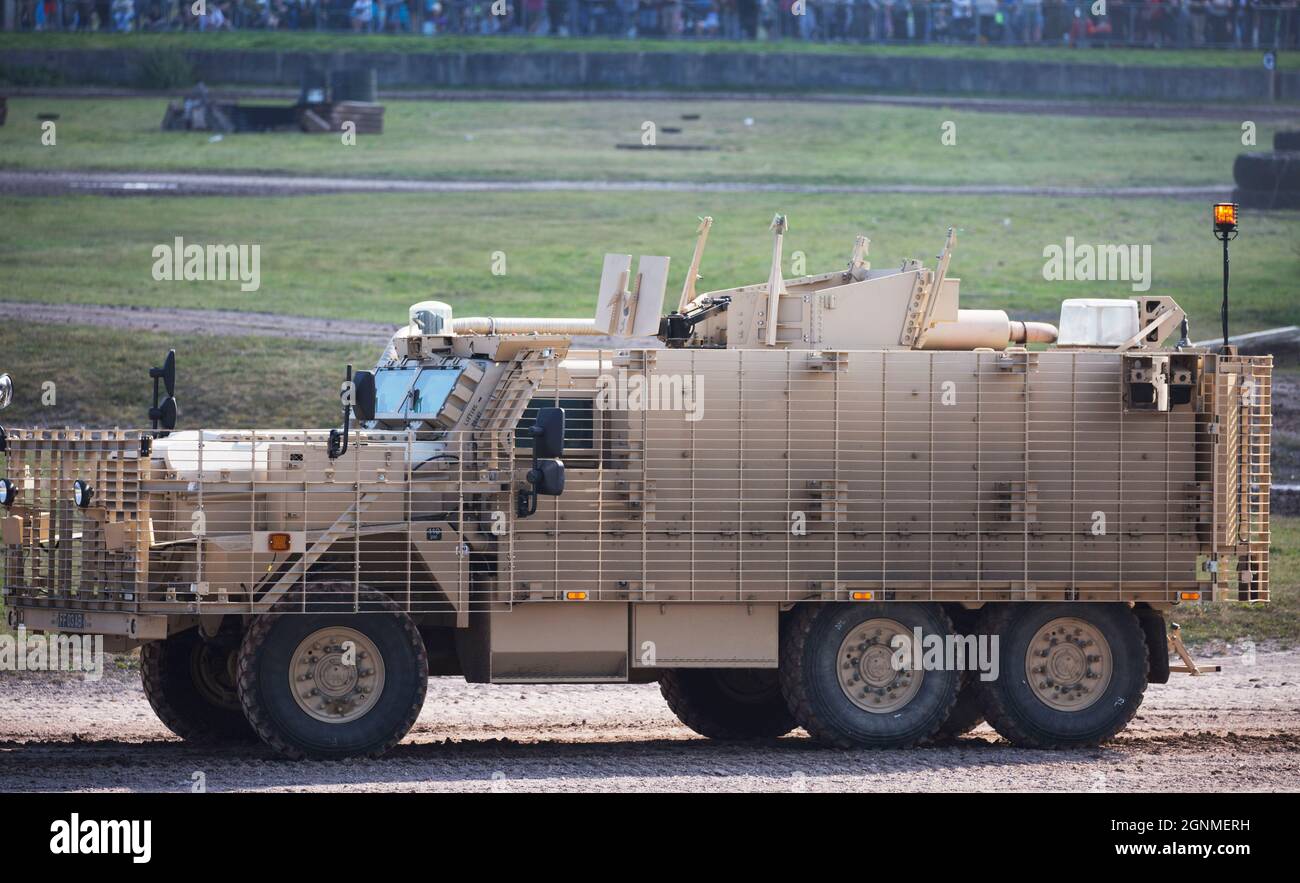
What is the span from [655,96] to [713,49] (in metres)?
2.34

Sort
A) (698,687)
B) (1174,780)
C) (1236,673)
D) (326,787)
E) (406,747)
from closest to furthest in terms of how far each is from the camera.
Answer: (326,787) < (1174,780) < (406,747) < (698,687) < (1236,673)

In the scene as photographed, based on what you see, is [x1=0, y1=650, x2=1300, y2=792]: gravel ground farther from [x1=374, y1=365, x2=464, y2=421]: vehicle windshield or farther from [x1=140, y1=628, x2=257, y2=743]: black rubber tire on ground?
[x1=374, y1=365, x2=464, y2=421]: vehicle windshield

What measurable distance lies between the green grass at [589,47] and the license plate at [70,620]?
137 feet

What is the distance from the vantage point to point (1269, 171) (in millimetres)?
44406

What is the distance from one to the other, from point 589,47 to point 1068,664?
139 ft

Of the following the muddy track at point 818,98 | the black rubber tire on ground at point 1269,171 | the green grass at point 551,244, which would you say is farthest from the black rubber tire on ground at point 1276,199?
the muddy track at point 818,98

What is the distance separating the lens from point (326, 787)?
14766 mm

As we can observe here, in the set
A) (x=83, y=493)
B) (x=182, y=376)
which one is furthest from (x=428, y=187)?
Answer: (x=83, y=493)

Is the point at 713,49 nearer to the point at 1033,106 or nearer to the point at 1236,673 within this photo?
the point at 1033,106

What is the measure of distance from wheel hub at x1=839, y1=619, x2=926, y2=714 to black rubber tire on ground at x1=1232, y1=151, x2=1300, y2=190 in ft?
98.1

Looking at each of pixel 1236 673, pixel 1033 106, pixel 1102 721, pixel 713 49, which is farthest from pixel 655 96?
pixel 1102 721

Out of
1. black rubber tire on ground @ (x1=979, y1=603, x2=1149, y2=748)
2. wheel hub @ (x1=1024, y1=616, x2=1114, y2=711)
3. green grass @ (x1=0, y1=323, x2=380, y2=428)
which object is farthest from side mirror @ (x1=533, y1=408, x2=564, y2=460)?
green grass @ (x1=0, y1=323, x2=380, y2=428)

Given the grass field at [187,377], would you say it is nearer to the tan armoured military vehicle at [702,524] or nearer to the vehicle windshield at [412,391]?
the vehicle windshield at [412,391]

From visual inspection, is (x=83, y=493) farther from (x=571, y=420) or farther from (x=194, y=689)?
(x=571, y=420)
